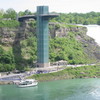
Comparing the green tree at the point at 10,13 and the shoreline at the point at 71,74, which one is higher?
the green tree at the point at 10,13

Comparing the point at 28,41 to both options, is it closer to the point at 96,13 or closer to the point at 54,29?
the point at 54,29

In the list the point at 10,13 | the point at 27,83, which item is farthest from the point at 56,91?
the point at 10,13

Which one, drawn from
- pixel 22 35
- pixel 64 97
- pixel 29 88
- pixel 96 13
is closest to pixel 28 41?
pixel 22 35

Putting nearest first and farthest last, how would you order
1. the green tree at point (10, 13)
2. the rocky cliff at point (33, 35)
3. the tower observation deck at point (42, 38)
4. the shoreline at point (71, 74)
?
the shoreline at point (71, 74) → the tower observation deck at point (42, 38) → the rocky cliff at point (33, 35) → the green tree at point (10, 13)

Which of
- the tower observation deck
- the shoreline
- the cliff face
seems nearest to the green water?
the shoreline

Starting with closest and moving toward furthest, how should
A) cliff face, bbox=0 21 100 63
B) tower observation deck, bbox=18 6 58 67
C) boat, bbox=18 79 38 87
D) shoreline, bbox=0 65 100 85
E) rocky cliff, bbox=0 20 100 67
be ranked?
boat, bbox=18 79 38 87 → shoreline, bbox=0 65 100 85 → tower observation deck, bbox=18 6 58 67 → rocky cliff, bbox=0 20 100 67 → cliff face, bbox=0 21 100 63

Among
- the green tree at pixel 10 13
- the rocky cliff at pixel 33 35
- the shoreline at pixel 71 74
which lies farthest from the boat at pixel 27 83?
the green tree at pixel 10 13

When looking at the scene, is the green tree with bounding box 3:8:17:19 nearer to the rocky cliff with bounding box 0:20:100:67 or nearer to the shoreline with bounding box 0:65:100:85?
the rocky cliff with bounding box 0:20:100:67

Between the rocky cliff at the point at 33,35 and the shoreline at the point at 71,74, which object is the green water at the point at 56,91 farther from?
the rocky cliff at the point at 33,35
